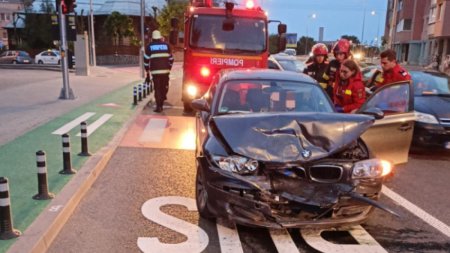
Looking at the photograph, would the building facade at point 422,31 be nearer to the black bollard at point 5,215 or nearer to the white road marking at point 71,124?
the white road marking at point 71,124

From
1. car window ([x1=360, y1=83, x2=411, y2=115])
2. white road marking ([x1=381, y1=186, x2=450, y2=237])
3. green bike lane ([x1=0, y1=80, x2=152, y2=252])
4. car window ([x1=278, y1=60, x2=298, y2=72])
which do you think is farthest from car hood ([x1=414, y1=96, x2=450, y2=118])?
car window ([x1=278, y1=60, x2=298, y2=72])

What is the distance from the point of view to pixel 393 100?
20.0ft

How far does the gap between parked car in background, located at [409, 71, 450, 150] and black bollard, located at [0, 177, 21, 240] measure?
6698mm

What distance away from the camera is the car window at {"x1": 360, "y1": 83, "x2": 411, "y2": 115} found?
19.7 ft

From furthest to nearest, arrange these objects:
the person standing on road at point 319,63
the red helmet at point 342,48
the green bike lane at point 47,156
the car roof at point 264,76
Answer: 1. the person standing on road at point 319,63
2. the red helmet at point 342,48
3. the car roof at point 264,76
4. the green bike lane at point 47,156

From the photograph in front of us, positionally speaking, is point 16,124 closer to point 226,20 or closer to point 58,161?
point 58,161

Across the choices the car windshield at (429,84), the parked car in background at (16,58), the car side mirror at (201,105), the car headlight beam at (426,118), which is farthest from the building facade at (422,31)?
the car side mirror at (201,105)

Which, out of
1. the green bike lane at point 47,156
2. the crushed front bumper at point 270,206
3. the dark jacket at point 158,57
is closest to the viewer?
the crushed front bumper at point 270,206

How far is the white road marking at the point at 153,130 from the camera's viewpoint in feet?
29.6

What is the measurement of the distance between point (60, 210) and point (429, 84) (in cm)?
784

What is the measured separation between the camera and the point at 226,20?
11125mm

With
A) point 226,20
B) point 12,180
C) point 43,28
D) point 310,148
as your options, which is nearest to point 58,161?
point 12,180

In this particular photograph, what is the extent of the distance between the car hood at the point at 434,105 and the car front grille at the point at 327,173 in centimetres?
468

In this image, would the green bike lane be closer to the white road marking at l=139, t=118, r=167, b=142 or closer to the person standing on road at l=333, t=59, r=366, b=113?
the white road marking at l=139, t=118, r=167, b=142
